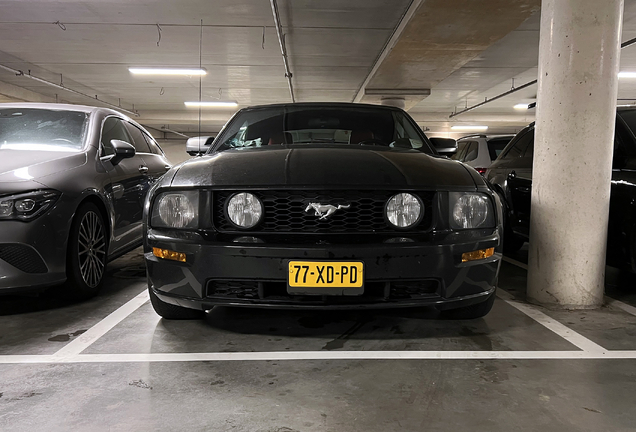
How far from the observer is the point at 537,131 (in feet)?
11.2

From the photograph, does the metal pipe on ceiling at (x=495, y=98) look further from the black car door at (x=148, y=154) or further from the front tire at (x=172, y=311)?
the front tire at (x=172, y=311)

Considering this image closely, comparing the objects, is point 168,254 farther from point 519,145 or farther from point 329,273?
point 519,145

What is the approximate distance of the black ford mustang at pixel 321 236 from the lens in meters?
2.26

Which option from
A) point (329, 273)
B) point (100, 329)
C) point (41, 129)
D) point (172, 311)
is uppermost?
point (41, 129)

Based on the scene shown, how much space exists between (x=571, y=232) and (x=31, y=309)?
346cm

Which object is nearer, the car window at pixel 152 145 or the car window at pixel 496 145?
the car window at pixel 152 145

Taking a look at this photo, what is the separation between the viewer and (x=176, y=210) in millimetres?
2453

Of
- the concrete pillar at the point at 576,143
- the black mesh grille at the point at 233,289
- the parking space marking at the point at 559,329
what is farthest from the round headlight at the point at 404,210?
the concrete pillar at the point at 576,143

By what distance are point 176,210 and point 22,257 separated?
1092 mm

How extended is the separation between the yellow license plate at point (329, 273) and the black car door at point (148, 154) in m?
2.69

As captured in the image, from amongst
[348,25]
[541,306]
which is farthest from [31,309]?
[348,25]

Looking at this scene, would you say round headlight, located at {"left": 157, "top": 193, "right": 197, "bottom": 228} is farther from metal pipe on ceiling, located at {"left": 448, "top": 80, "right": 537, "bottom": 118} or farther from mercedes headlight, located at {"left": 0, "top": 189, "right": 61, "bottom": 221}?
metal pipe on ceiling, located at {"left": 448, "top": 80, "right": 537, "bottom": 118}

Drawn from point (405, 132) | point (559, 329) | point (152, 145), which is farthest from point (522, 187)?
point (152, 145)

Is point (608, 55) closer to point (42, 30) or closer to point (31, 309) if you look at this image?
point (31, 309)
